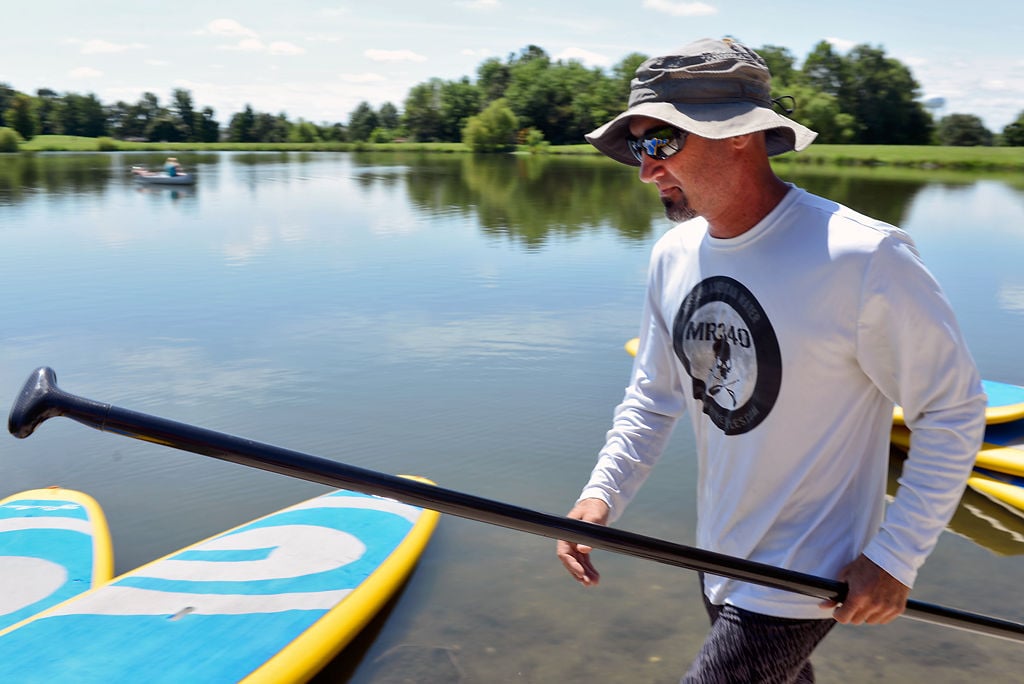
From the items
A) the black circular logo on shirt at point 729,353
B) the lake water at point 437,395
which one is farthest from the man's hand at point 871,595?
the lake water at point 437,395

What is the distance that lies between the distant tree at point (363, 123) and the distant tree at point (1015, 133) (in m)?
80.9

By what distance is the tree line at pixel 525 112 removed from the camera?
305 ft

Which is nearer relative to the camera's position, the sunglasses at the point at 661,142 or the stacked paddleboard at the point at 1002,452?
the sunglasses at the point at 661,142

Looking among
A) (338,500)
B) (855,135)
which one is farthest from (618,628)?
(855,135)

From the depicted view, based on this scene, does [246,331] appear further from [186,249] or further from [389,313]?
[186,249]

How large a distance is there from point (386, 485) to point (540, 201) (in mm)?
30935

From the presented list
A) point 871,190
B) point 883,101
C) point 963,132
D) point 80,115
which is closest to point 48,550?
point 871,190

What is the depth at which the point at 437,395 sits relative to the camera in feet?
29.4

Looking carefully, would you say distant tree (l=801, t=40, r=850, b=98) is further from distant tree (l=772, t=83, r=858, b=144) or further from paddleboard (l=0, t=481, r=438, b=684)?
paddleboard (l=0, t=481, r=438, b=684)

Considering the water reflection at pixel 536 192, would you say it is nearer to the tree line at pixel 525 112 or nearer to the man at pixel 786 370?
the man at pixel 786 370

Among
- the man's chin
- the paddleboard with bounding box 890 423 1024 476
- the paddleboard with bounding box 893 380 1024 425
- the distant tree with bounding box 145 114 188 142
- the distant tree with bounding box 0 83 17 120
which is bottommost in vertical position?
the paddleboard with bounding box 890 423 1024 476

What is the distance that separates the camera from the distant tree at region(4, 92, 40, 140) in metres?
99.2

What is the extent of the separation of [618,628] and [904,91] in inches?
4008

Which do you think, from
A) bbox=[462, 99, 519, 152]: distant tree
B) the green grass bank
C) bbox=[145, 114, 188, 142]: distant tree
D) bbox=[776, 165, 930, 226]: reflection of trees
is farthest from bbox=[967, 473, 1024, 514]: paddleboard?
bbox=[145, 114, 188, 142]: distant tree
